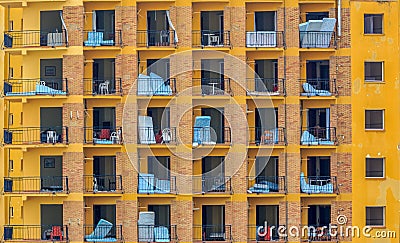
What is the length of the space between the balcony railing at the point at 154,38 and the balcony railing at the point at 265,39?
390cm

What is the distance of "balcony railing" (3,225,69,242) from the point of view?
43781mm

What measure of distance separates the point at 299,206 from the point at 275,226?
5.50ft

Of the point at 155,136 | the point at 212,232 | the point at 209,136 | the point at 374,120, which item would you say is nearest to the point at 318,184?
the point at 374,120

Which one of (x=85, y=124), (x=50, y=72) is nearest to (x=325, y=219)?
(x=85, y=124)

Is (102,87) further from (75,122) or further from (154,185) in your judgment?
(154,185)

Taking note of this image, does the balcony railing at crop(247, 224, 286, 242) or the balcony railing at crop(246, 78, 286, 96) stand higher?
the balcony railing at crop(246, 78, 286, 96)

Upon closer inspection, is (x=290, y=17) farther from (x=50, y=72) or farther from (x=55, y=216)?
(x=55, y=216)

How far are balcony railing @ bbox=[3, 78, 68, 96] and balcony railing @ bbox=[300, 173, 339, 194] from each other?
1260 cm

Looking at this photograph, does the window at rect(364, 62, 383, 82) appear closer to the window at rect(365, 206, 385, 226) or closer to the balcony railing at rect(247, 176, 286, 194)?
the window at rect(365, 206, 385, 226)

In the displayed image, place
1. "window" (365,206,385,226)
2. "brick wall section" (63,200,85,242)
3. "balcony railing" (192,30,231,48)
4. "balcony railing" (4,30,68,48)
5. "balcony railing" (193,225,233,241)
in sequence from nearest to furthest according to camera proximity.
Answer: "brick wall section" (63,200,85,242), "balcony railing" (193,225,233,241), "window" (365,206,385,226), "balcony railing" (192,30,231,48), "balcony railing" (4,30,68,48)

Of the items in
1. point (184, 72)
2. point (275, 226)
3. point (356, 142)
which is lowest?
point (275, 226)

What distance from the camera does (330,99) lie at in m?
44.1

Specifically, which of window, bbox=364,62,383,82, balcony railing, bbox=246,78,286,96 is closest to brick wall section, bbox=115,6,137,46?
balcony railing, bbox=246,78,286,96

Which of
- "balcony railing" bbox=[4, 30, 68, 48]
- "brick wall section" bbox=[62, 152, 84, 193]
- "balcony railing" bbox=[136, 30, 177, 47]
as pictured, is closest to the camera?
"brick wall section" bbox=[62, 152, 84, 193]
